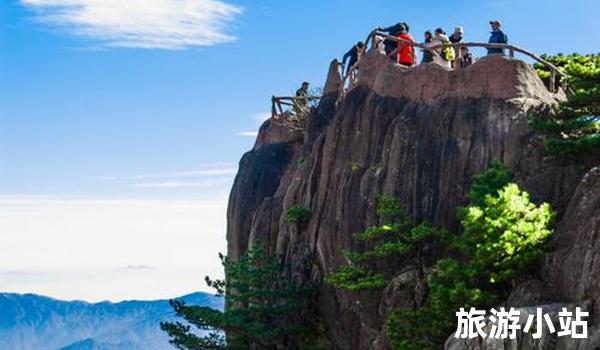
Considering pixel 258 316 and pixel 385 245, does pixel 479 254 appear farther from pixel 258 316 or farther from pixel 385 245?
pixel 258 316

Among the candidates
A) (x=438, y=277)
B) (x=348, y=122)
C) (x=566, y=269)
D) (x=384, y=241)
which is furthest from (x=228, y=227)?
(x=566, y=269)

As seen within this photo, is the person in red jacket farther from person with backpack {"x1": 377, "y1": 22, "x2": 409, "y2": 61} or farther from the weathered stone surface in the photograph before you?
the weathered stone surface

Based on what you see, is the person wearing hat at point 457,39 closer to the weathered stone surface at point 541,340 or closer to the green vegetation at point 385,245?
the green vegetation at point 385,245

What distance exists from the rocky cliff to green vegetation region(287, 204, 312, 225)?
0.30 m

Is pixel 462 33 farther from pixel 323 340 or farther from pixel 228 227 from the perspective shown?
pixel 228 227

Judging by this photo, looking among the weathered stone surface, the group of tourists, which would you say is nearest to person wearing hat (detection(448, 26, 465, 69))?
the group of tourists

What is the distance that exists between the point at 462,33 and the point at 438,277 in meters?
11.2

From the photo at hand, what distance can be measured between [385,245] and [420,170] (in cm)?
342

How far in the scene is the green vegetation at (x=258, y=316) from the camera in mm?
30438

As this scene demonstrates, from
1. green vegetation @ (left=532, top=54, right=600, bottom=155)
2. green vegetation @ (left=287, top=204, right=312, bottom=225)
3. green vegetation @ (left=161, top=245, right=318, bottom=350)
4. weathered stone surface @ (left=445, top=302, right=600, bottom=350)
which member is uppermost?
green vegetation @ (left=532, top=54, right=600, bottom=155)

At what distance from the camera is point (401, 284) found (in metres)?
26.2

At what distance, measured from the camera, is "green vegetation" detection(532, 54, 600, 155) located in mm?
24047

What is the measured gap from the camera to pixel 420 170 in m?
28.0


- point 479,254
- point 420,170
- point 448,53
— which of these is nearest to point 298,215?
point 420,170
